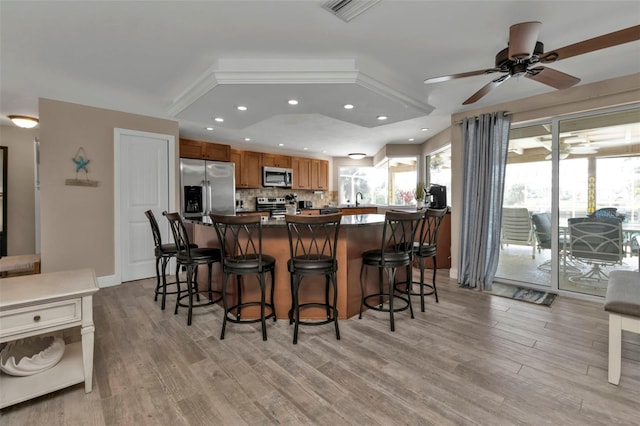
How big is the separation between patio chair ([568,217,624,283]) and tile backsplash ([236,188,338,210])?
5.37m

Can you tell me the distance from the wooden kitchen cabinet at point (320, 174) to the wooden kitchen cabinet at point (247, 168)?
62.0 inches

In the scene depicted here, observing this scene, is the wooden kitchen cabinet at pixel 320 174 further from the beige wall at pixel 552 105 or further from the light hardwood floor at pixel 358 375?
the light hardwood floor at pixel 358 375

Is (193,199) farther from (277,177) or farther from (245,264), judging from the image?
(245,264)

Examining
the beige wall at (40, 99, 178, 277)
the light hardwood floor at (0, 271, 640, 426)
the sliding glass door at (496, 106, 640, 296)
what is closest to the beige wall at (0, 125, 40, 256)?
A: the beige wall at (40, 99, 178, 277)

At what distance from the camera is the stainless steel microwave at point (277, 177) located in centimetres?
645

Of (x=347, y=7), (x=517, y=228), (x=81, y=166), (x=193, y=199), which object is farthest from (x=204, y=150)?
(x=517, y=228)

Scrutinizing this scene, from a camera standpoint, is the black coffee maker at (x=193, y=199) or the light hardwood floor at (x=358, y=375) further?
the black coffee maker at (x=193, y=199)

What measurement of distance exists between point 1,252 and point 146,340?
13.4ft

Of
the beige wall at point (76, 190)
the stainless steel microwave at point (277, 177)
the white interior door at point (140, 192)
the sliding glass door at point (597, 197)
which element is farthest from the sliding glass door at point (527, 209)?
the beige wall at point (76, 190)

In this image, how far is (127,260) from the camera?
4.11 metres

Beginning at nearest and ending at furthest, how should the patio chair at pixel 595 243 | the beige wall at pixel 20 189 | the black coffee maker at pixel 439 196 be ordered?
the patio chair at pixel 595 243 < the beige wall at pixel 20 189 < the black coffee maker at pixel 439 196

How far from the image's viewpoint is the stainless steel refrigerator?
4836mm

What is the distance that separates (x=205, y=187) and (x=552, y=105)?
16.7 ft

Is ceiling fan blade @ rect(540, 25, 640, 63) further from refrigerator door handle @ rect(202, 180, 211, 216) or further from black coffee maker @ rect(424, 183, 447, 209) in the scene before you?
refrigerator door handle @ rect(202, 180, 211, 216)
